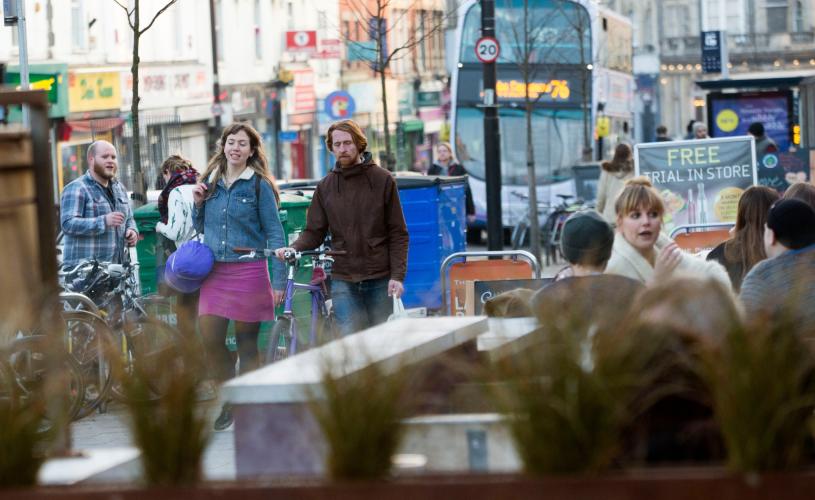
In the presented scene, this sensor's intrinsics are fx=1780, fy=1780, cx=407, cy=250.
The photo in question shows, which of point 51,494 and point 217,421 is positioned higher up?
point 51,494

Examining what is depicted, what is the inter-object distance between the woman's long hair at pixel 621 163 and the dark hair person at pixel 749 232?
10.1 m

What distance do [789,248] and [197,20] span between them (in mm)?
33929

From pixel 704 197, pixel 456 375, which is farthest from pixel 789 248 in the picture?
pixel 704 197

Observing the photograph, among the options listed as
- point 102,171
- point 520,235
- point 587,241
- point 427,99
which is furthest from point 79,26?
point 427,99

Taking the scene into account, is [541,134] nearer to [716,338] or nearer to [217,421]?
[217,421]

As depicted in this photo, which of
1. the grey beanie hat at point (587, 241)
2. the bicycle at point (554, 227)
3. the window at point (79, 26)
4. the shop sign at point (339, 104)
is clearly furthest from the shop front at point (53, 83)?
the grey beanie hat at point (587, 241)

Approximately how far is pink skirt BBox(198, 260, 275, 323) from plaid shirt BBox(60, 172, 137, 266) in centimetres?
160

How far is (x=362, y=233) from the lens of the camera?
10.1 meters

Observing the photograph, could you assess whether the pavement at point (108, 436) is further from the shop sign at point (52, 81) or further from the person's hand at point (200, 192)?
the shop sign at point (52, 81)

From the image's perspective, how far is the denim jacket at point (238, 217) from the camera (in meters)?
9.99

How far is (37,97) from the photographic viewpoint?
16.4ft

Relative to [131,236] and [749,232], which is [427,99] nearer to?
[131,236]

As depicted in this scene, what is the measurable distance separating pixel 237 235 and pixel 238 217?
10 centimetres

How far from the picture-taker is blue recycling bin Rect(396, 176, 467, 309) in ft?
48.7
